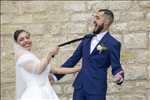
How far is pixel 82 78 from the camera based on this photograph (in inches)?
Answer: 244

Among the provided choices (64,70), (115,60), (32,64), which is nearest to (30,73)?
(32,64)

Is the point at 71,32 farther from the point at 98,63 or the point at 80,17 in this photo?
the point at 98,63

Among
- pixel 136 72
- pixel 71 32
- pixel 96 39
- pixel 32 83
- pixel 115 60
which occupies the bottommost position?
pixel 136 72

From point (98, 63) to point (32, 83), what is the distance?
0.66 m

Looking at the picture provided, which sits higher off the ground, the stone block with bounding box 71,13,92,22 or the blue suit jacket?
the stone block with bounding box 71,13,92,22

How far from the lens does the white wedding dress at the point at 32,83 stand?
6.04 m

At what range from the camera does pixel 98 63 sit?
6.17m

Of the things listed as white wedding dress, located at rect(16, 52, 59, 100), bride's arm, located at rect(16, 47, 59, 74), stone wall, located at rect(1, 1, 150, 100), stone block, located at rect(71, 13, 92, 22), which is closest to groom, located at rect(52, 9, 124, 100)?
white wedding dress, located at rect(16, 52, 59, 100)

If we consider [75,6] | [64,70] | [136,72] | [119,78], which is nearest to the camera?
[119,78]

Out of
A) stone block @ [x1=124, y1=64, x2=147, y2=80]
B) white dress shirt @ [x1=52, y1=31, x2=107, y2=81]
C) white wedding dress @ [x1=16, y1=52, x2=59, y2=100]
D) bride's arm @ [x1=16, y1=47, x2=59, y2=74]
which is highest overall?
white dress shirt @ [x1=52, y1=31, x2=107, y2=81]

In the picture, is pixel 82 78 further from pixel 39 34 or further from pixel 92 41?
pixel 39 34

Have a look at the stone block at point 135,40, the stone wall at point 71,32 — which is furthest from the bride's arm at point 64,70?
the stone block at point 135,40

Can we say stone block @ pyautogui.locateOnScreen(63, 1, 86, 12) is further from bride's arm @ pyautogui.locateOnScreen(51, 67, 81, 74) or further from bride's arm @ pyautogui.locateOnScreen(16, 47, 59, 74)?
bride's arm @ pyautogui.locateOnScreen(16, 47, 59, 74)

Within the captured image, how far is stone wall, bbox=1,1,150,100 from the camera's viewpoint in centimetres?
812
